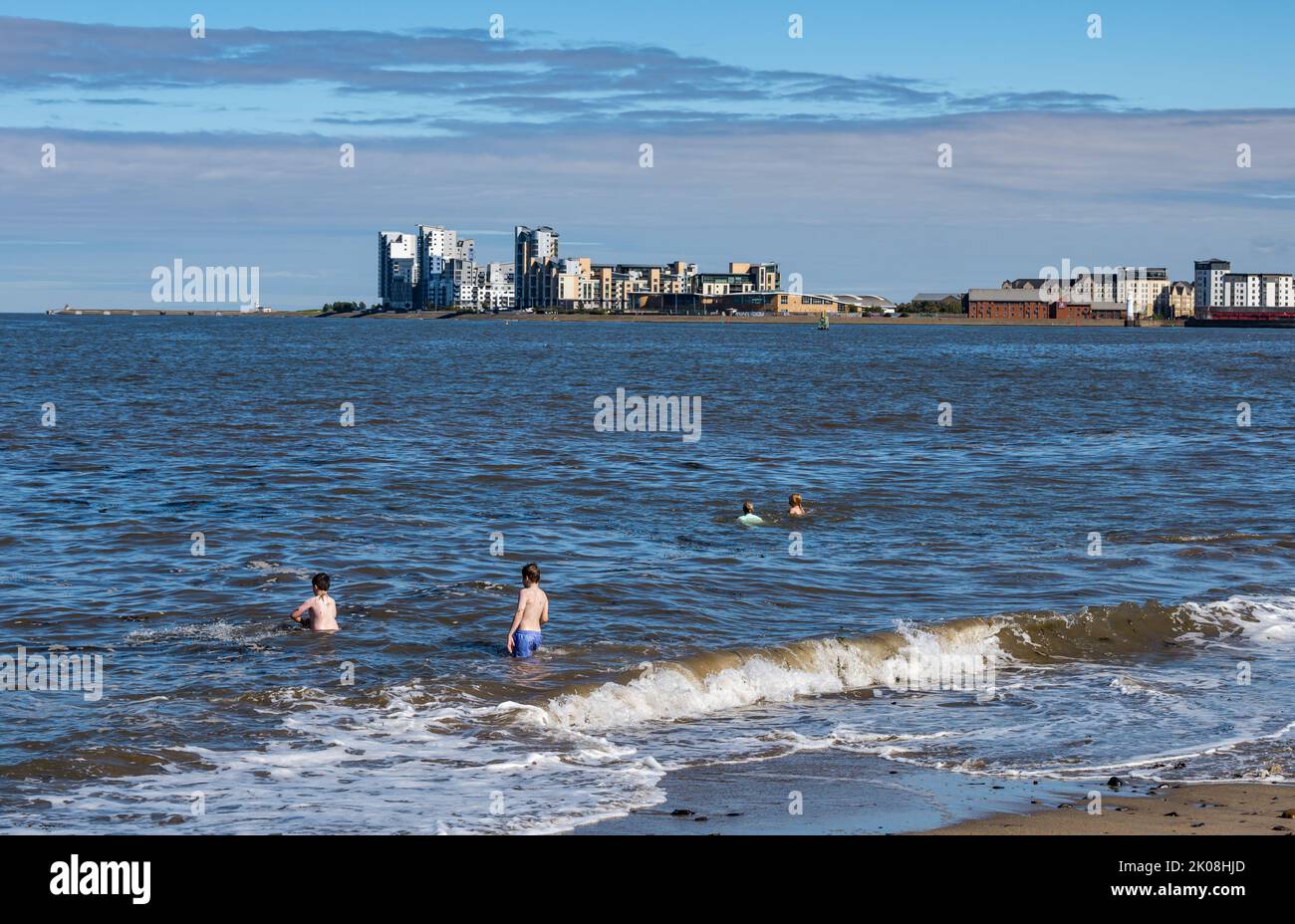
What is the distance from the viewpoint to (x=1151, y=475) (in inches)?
1532

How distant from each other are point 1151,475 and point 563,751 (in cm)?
2915

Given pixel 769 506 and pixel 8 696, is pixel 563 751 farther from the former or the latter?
pixel 769 506

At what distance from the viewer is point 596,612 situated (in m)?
20.4

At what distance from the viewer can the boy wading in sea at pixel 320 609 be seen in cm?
1891

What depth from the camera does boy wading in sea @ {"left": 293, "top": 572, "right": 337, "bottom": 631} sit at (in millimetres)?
18906

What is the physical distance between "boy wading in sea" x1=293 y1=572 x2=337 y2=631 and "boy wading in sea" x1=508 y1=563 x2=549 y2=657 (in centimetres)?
260

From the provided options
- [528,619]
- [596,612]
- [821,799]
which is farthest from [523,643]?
[821,799]

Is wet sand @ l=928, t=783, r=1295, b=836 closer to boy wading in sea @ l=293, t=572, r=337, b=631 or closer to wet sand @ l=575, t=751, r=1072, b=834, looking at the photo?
wet sand @ l=575, t=751, r=1072, b=834

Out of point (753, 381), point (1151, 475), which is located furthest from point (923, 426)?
point (753, 381)

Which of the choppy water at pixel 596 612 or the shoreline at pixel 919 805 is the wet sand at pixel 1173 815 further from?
the choppy water at pixel 596 612

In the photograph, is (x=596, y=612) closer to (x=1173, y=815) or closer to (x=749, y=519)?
(x=749, y=519)

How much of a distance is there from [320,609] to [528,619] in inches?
120

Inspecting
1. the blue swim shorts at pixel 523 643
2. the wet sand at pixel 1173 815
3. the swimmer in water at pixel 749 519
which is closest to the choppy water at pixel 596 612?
the blue swim shorts at pixel 523 643

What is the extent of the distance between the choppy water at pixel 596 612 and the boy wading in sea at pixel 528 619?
0.35 m
